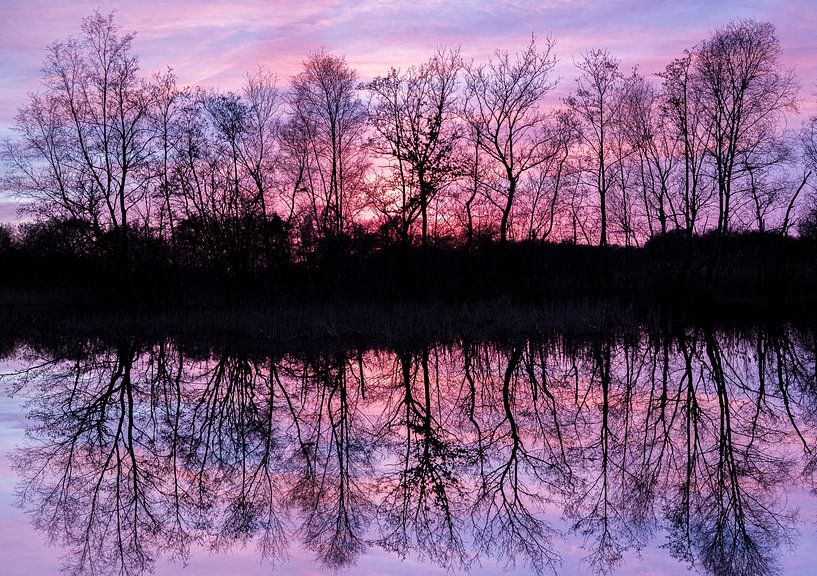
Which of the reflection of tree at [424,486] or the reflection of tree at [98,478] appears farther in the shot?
the reflection of tree at [98,478]

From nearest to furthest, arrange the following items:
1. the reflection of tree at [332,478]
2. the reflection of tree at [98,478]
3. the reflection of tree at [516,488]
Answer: the reflection of tree at [516,488] < the reflection of tree at [332,478] < the reflection of tree at [98,478]

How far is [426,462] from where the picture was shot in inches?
251

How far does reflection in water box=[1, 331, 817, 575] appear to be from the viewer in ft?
15.2

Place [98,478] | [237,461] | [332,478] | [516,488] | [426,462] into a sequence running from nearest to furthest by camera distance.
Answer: [516,488] < [332,478] < [98,478] < [426,462] < [237,461]

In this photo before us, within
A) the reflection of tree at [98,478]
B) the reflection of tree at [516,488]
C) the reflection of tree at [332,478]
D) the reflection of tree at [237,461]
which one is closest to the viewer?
the reflection of tree at [516,488]

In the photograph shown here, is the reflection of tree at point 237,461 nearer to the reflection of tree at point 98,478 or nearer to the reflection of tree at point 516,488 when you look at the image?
the reflection of tree at point 98,478

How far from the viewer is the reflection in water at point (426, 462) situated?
4633 mm

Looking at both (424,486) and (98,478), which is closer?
(424,486)

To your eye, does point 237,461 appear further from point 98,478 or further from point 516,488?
point 516,488

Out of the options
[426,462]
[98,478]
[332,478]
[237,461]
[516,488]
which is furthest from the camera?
[237,461]

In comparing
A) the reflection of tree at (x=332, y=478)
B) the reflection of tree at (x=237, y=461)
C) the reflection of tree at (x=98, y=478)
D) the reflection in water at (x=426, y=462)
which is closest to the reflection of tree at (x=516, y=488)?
the reflection in water at (x=426, y=462)

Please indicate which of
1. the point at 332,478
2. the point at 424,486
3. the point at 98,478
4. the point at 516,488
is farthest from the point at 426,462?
the point at 98,478

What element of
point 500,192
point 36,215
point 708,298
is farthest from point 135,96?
point 708,298

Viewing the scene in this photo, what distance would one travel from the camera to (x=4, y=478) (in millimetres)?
6121
